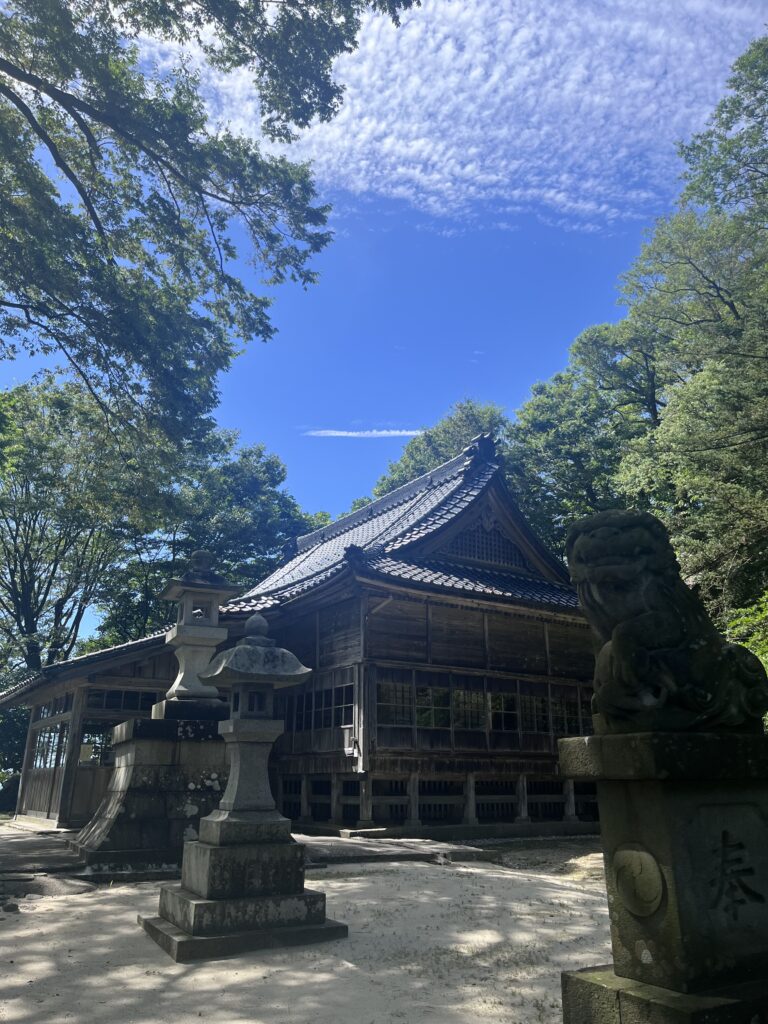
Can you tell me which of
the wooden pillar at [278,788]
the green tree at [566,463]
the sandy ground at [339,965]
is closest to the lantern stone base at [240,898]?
the sandy ground at [339,965]

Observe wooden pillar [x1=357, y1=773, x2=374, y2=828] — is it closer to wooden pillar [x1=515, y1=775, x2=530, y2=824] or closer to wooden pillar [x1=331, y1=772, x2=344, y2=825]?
wooden pillar [x1=331, y1=772, x2=344, y2=825]

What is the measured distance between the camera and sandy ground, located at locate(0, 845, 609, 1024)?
3996 millimetres

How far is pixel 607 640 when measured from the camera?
3.55 metres

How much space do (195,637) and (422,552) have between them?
786cm

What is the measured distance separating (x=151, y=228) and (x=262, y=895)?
11.3 m

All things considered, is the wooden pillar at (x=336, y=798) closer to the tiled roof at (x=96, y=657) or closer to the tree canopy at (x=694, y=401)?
the tiled roof at (x=96, y=657)

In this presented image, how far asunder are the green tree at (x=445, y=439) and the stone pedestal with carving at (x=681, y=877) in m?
36.1

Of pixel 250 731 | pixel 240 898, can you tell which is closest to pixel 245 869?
pixel 240 898

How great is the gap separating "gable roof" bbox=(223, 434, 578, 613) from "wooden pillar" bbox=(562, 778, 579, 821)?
15.3 ft

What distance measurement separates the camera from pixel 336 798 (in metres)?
15.3

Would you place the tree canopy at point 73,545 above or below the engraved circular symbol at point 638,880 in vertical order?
above

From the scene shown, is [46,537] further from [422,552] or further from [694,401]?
[694,401]

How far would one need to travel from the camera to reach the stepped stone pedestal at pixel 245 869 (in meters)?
5.41

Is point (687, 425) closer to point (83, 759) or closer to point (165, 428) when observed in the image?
point (165, 428)
